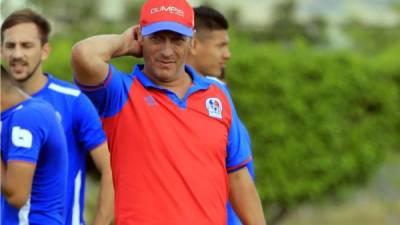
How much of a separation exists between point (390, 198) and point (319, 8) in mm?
17769

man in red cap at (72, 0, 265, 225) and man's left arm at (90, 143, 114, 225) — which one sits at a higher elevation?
man in red cap at (72, 0, 265, 225)

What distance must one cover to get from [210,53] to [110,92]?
238cm

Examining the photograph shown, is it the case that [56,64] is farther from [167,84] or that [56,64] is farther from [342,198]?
[167,84]

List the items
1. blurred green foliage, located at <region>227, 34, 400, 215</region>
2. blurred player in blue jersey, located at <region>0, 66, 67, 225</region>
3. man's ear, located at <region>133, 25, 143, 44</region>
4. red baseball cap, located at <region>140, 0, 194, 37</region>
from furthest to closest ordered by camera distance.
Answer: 1. blurred green foliage, located at <region>227, 34, 400, 215</region>
2. blurred player in blue jersey, located at <region>0, 66, 67, 225</region>
3. man's ear, located at <region>133, 25, 143, 44</region>
4. red baseball cap, located at <region>140, 0, 194, 37</region>

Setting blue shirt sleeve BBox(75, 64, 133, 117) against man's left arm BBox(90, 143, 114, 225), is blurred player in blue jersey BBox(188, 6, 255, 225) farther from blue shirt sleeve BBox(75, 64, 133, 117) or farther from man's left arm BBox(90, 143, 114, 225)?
blue shirt sleeve BBox(75, 64, 133, 117)

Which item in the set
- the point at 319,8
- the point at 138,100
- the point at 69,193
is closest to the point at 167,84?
the point at 138,100

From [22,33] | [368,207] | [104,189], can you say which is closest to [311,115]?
[368,207]

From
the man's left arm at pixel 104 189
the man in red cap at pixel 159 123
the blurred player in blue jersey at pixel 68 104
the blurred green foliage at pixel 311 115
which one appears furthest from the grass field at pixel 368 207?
the man in red cap at pixel 159 123

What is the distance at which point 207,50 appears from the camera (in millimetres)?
7723

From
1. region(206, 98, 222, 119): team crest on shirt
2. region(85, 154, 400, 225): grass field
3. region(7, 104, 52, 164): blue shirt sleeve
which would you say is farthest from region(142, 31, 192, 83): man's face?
region(85, 154, 400, 225): grass field

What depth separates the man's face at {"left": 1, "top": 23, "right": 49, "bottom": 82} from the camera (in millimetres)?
7254

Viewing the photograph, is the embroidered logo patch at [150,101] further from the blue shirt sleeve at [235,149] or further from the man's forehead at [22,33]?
the man's forehead at [22,33]

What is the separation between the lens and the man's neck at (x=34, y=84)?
7137 millimetres

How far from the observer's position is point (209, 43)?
779 centimetres
